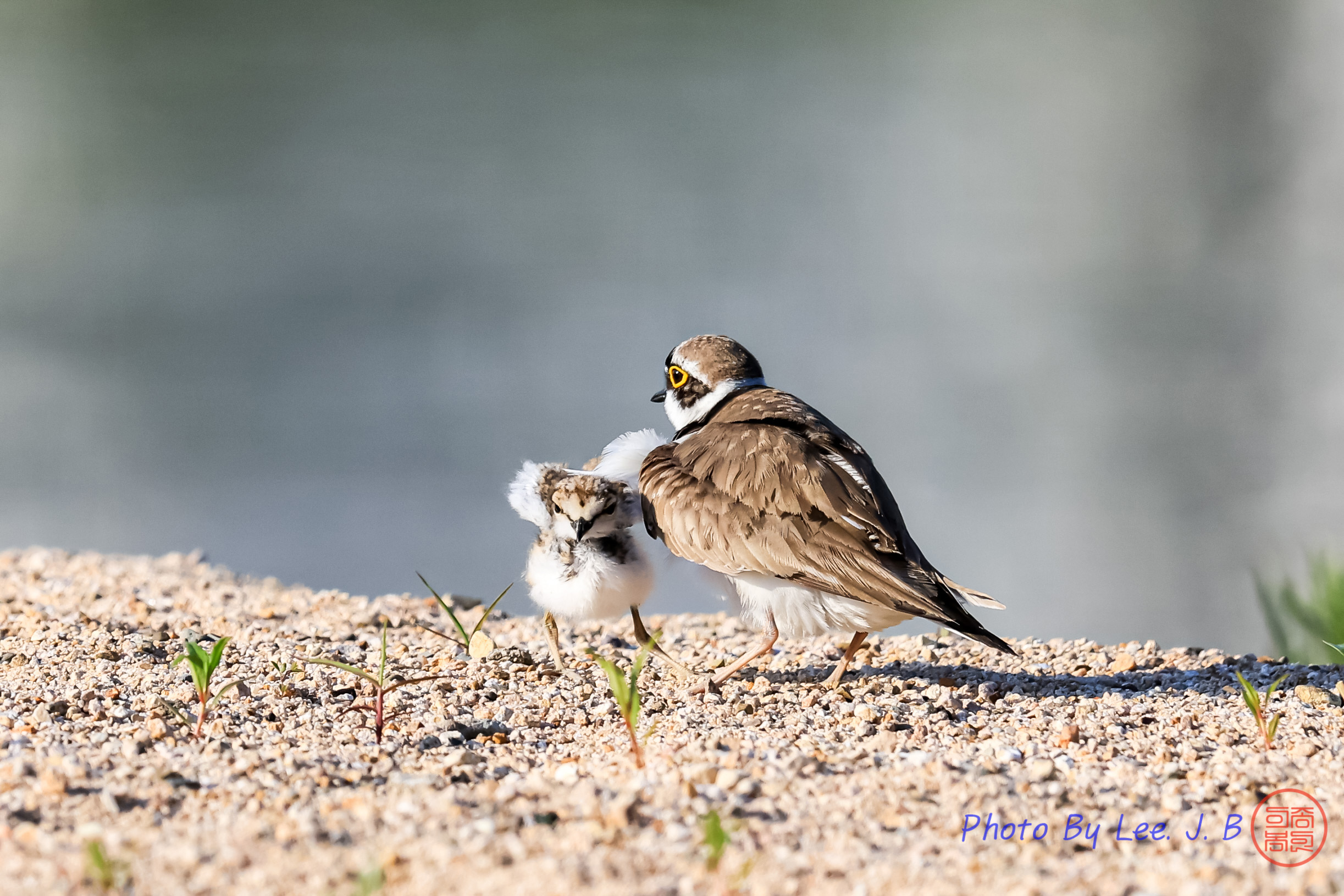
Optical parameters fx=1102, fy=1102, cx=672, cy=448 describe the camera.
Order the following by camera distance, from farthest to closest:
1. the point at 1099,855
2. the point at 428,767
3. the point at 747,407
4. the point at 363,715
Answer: the point at 747,407 < the point at 363,715 < the point at 428,767 < the point at 1099,855

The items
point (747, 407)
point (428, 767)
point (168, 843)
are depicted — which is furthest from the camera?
point (747, 407)

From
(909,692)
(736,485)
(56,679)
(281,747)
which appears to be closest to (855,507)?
(736,485)

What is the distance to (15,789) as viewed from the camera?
271cm

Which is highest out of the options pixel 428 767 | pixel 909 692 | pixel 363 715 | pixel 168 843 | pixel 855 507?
pixel 855 507

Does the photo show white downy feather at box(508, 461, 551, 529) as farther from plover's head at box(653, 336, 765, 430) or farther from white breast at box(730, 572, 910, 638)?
white breast at box(730, 572, 910, 638)

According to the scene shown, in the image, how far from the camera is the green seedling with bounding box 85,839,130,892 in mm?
2109

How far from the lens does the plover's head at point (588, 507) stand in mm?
4578

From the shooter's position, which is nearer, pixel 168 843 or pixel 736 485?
pixel 168 843

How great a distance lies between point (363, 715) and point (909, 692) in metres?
2.02

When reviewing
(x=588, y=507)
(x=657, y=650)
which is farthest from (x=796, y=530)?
(x=588, y=507)

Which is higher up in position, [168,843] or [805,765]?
[805,765]

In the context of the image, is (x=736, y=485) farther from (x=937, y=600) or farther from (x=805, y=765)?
(x=805, y=765)

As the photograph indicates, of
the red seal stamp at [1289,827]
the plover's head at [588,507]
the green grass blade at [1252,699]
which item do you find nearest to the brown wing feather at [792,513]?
the plover's head at [588,507]

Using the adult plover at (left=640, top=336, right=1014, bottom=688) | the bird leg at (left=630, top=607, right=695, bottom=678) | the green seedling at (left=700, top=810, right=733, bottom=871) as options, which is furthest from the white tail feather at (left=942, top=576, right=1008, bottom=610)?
the green seedling at (left=700, top=810, right=733, bottom=871)
